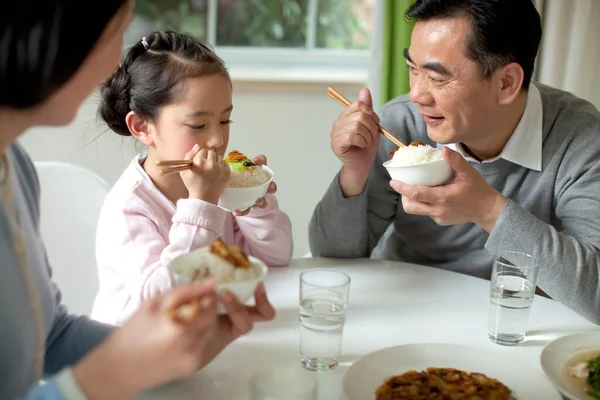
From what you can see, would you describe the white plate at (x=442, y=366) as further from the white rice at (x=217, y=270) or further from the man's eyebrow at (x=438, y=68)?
the man's eyebrow at (x=438, y=68)

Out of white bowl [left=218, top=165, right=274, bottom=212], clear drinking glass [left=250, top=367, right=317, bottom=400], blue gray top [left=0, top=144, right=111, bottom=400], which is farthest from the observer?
white bowl [left=218, top=165, right=274, bottom=212]

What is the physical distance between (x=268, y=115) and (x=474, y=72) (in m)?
1.58

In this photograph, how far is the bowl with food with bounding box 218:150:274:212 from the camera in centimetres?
161

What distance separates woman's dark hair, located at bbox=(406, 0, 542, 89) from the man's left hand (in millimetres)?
380

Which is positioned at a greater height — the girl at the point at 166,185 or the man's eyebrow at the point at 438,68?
the man's eyebrow at the point at 438,68

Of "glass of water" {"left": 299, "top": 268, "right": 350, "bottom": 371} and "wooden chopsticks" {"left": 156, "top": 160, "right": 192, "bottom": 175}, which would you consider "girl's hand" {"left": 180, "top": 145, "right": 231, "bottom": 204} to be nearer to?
"wooden chopsticks" {"left": 156, "top": 160, "right": 192, "bottom": 175}

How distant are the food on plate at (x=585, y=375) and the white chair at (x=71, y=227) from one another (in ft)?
4.03

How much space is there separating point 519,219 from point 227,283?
0.87m

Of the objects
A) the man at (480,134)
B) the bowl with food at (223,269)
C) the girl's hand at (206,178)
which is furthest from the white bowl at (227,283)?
the man at (480,134)

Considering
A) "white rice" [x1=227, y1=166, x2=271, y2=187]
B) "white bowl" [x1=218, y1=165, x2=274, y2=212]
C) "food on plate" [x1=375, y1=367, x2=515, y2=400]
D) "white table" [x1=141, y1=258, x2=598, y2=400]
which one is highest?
"white rice" [x1=227, y1=166, x2=271, y2=187]

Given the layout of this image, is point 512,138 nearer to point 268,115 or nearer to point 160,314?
point 160,314

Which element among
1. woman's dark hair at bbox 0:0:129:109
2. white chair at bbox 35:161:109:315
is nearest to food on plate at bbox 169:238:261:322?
woman's dark hair at bbox 0:0:129:109

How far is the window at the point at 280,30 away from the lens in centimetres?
340

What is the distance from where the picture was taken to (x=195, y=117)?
169cm
